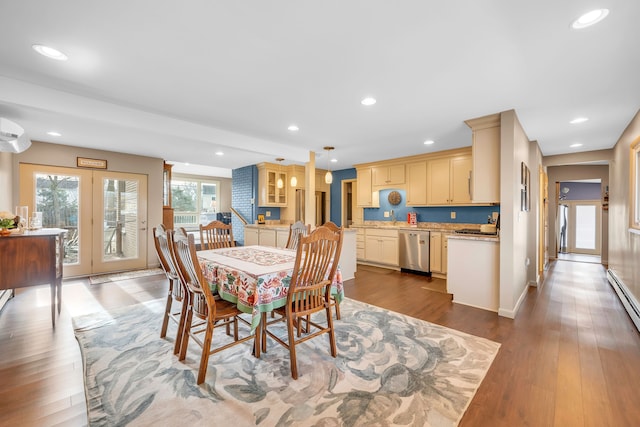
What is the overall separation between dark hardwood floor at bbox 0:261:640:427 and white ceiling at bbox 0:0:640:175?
7.46ft

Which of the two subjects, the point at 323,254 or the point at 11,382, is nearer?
the point at 11,382

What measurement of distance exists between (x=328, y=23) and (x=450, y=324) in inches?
119

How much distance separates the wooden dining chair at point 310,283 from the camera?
6.70 feet

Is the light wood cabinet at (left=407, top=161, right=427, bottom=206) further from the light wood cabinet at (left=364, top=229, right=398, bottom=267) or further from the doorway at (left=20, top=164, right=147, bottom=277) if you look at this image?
the doorway at (left=20, top=164, right=147, bottom=277)

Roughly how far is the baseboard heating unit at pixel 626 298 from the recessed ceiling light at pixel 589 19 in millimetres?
3062

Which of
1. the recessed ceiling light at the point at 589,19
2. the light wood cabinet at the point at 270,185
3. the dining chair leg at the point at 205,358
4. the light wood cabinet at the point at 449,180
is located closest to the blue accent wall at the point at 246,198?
the light wood cabinet at the point at 270,185

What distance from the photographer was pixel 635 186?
3.33 meters

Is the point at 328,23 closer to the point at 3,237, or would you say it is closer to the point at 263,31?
the point at 263,31

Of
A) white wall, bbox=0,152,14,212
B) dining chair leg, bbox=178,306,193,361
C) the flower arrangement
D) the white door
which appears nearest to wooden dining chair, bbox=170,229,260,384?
dining chair leg, bbox=178,306,193,361

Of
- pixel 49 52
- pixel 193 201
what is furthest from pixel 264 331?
pixel 193 201

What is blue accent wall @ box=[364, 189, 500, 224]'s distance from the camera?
518cm

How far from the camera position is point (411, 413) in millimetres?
1670

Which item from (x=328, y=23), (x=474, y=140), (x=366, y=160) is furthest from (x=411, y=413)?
(x=366, y=160)

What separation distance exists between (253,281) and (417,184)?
457cm
